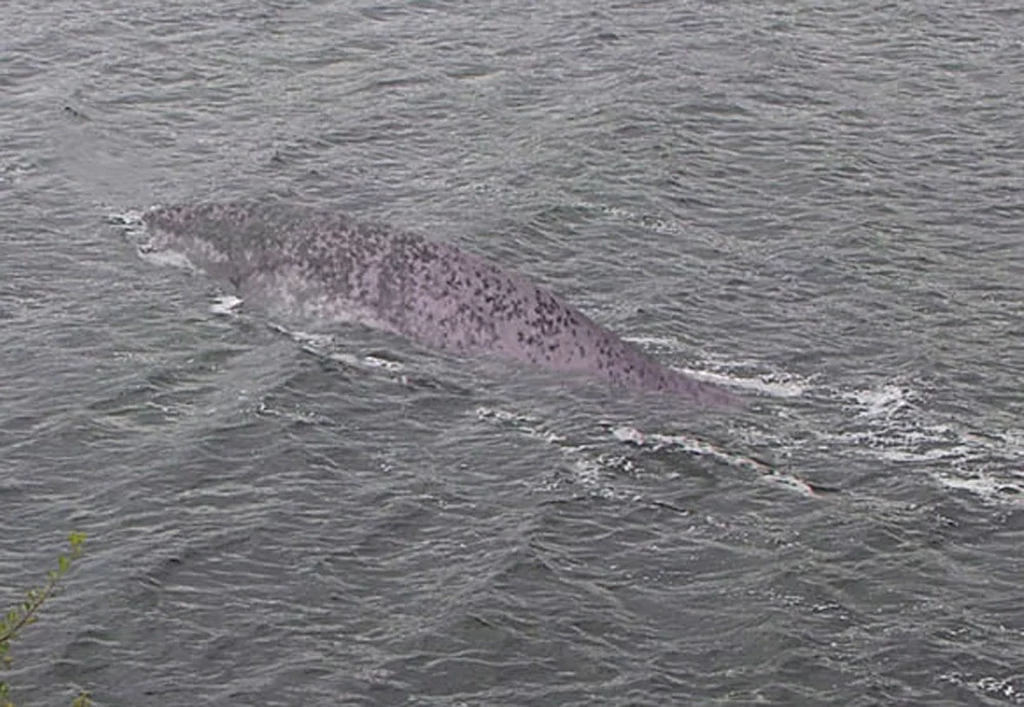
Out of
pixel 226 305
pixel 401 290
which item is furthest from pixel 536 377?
pixel 226 305

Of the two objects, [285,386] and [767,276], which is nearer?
[285,386]

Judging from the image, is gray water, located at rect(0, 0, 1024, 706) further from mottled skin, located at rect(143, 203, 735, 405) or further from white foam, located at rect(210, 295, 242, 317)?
mottled skin, located at rect(143, 203, 735, 405)

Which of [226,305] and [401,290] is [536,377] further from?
[226,305]

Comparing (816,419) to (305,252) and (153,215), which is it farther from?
(153,215)

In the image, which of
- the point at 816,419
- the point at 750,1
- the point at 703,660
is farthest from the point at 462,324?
the point at 750,1

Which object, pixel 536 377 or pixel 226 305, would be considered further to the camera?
pixel 226 305

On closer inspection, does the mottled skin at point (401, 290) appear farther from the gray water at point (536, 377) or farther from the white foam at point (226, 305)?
the gray water at point (536, 377)

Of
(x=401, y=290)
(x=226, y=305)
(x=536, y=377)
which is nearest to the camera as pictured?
(x=536, y=377)
